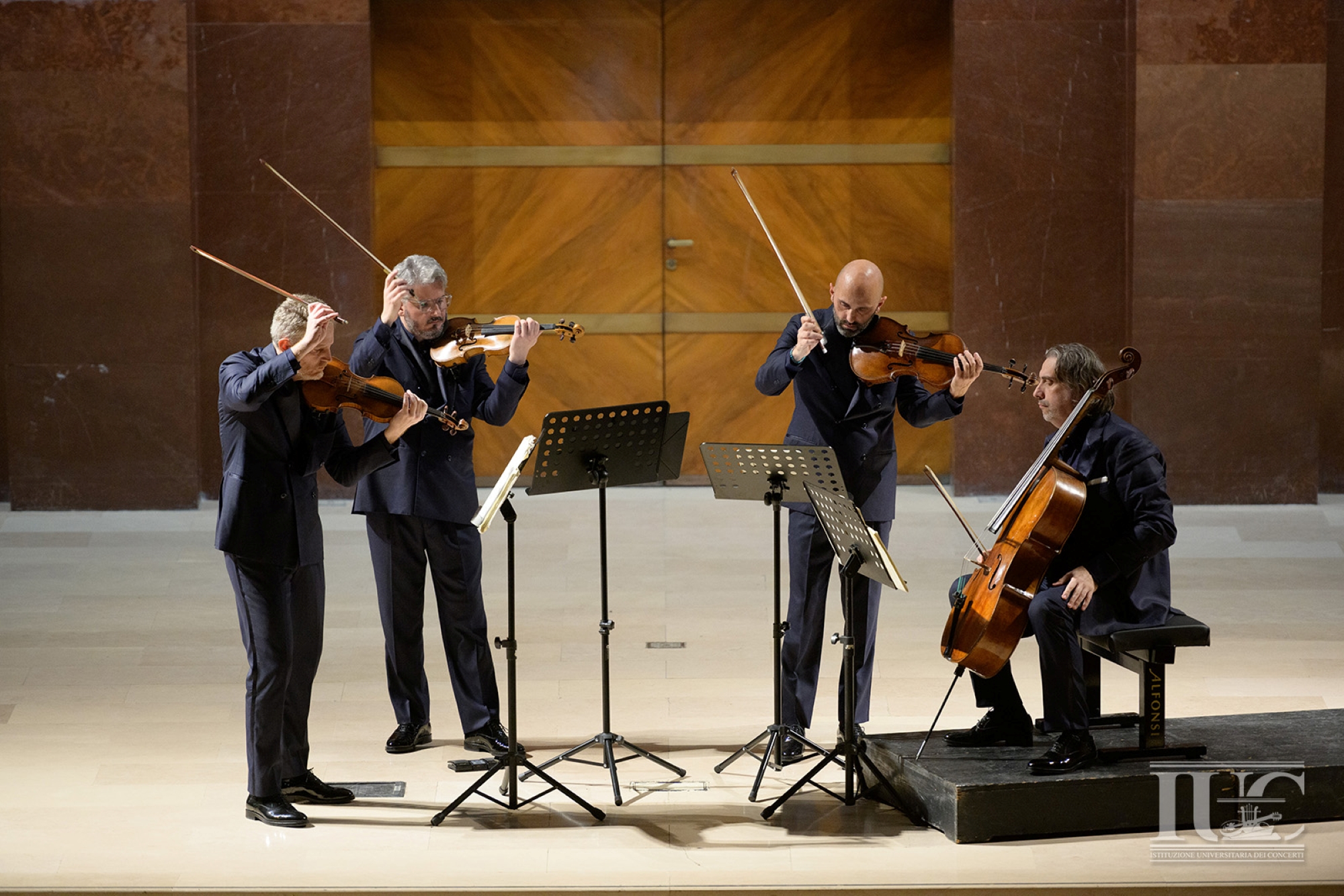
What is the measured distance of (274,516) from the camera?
140 inches

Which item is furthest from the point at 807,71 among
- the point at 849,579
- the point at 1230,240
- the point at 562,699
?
the point at 849,579

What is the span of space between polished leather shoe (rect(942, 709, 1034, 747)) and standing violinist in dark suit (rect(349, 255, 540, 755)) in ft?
4.00

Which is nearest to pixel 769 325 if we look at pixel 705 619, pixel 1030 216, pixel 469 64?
pixel 1030 216

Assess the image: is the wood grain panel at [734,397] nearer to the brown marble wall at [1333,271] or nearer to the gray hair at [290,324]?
the brown marble wall at [1333,271]

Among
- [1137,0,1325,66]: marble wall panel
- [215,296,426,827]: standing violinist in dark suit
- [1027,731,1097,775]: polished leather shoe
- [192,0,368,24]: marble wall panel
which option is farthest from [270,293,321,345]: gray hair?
[1137,0,1325,66]: marble wall panel

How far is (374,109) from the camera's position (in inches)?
308

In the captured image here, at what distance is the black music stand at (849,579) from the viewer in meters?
3.61

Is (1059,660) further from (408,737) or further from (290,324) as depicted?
(290,324)

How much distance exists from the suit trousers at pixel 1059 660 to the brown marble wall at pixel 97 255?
16.3 feet

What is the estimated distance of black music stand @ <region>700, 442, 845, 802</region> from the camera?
373 centimetres

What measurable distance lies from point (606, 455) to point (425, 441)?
0.64 m

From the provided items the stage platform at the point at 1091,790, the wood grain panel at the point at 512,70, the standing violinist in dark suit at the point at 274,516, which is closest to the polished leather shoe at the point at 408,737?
the standing violinist in dark suit at the point at 274,516

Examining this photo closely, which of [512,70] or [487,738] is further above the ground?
[512,70]

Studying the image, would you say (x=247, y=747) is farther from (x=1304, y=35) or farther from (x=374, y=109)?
(x=1304, y=35)
